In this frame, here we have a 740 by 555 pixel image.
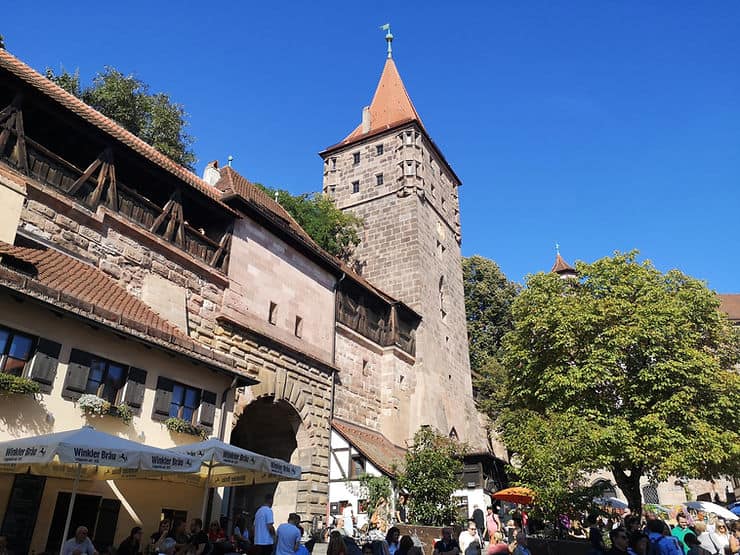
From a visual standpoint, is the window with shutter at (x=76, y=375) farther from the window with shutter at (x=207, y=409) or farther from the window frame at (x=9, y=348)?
the window with shutter at (x=207, y=409)

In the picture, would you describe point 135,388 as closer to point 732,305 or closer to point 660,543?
point 660,543

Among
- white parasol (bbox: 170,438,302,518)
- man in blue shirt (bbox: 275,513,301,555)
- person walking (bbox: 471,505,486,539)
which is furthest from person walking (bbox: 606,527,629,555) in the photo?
person walking (bbox: 471,505,486,539)

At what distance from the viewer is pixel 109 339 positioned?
11.6 metres

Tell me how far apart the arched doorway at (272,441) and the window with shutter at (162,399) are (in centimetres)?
505

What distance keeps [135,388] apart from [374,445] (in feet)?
37.8

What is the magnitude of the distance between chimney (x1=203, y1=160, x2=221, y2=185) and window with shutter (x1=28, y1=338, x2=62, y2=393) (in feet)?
35.9

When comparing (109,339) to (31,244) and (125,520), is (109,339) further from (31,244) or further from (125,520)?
(125,520)

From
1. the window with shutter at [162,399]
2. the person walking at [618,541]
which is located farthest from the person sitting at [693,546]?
the window with shutter at [162,399]

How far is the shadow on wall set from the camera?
949cm

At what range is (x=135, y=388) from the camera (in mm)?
11805

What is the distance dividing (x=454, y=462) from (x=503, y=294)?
26.7m

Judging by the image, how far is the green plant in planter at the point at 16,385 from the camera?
9320 mm

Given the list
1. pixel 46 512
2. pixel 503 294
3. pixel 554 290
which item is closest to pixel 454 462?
pixel 554 290

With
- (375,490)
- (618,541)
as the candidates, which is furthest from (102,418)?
(375,490)
